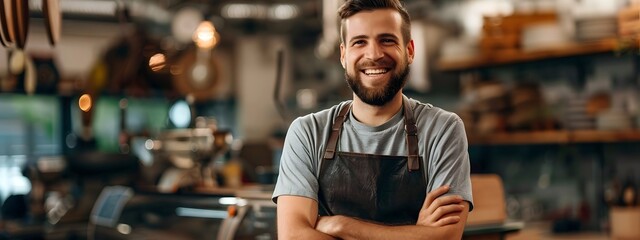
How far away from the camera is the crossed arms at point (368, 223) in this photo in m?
1.86

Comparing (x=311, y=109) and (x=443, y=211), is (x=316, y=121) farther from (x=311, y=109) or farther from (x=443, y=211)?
(x=311, y=109)

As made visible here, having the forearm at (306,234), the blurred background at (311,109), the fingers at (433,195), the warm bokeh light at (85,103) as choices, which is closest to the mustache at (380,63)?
the fingers at (433,195)

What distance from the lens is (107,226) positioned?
3.94 meters

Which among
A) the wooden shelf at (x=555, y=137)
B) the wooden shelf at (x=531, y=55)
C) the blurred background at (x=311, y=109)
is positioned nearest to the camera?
the blurred background at (x=311, y=109)

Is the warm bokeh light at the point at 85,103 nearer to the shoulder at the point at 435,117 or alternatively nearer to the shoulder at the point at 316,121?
the shoulder at the point at 316,121

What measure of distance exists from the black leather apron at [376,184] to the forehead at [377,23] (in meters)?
0.23

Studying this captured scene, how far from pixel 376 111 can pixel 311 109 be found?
20.0 ft

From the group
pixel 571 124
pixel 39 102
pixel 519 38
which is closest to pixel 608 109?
pixel 571 124

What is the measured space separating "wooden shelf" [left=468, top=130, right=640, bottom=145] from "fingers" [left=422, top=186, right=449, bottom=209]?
8.75 ft

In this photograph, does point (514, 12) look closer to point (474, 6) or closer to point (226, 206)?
point (474, 6)

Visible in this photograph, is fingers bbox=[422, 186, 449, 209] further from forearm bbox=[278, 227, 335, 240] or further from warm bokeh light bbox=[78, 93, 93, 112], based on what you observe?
warm bokeh light bbox=[78, 93, 93, 112]

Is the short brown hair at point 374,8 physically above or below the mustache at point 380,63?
above

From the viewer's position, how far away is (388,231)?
1.89 m

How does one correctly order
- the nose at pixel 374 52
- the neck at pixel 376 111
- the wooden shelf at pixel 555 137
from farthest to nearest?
the wooden shelf at pixel 555 137 → the neck at pixel 376 111 → the nose at pixel 374 52
